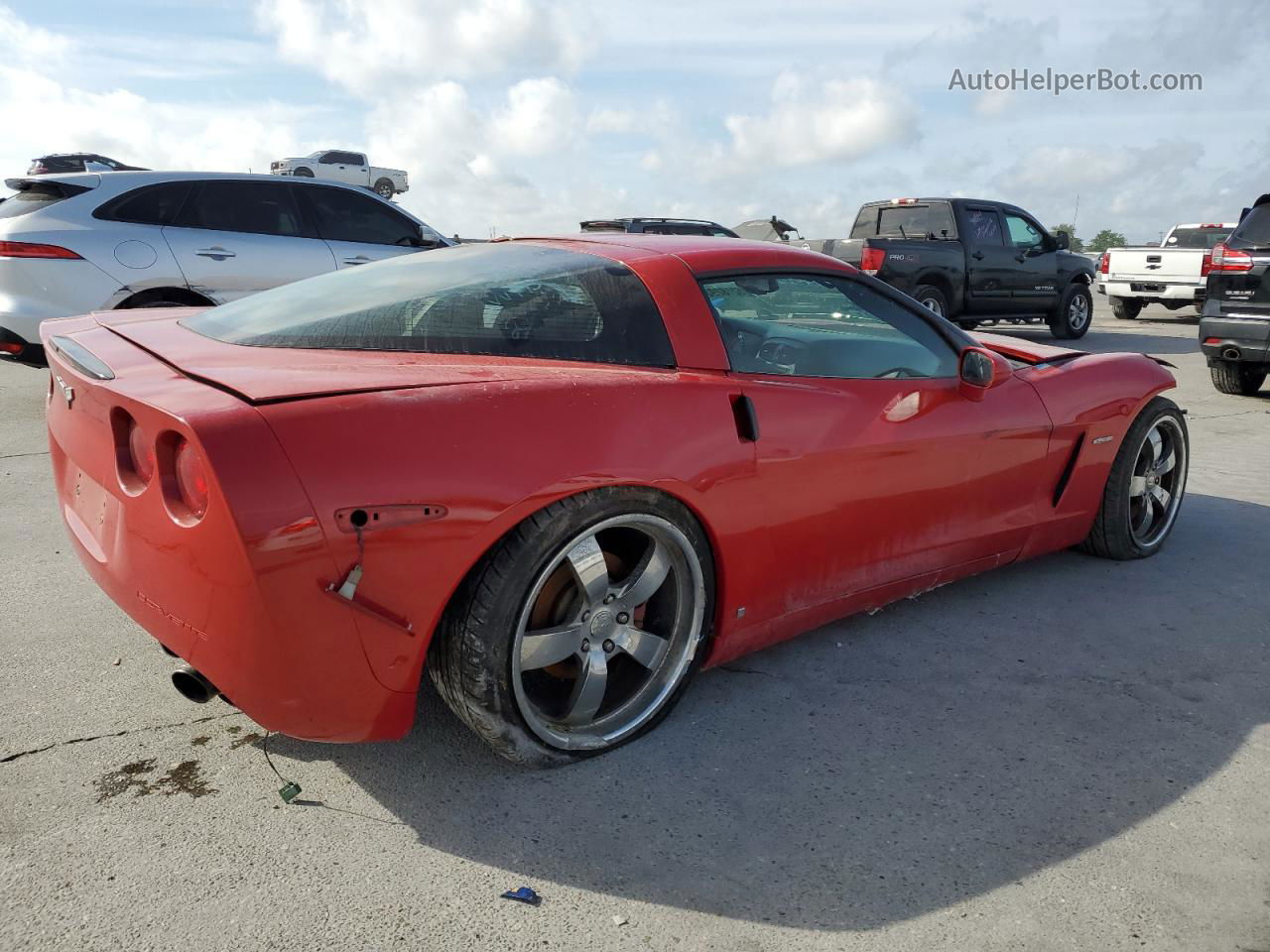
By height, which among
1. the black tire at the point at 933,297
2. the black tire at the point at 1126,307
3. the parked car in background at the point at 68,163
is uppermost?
the parked car in background at the point at 68,163

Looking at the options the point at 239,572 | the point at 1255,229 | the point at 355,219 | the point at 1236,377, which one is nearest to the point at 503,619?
the point at 239,572

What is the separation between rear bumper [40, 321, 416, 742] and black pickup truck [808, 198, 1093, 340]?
421 inches

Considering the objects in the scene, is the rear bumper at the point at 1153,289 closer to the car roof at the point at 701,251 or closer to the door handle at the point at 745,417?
the car roof at the point at 701,251

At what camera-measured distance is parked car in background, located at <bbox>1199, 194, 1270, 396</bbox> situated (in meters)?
8.23

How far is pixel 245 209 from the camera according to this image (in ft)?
24.7

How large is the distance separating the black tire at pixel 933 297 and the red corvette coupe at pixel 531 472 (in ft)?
30.0

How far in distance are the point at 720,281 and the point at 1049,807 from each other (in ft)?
5.37

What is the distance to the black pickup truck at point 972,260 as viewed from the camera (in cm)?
1241

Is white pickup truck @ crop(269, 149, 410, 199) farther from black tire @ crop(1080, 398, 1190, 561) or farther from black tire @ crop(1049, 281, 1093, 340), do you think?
black tire @ crop(1080, 398, 1190, 561)

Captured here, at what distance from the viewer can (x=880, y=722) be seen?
288cm

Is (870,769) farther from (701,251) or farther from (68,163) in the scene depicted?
(68,163)

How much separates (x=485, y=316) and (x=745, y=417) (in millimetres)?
742

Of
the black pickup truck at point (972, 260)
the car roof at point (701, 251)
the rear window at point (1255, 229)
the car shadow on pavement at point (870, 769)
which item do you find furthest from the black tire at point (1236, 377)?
the car roof at point (701, 251)

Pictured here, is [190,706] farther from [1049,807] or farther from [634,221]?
[634,221]
